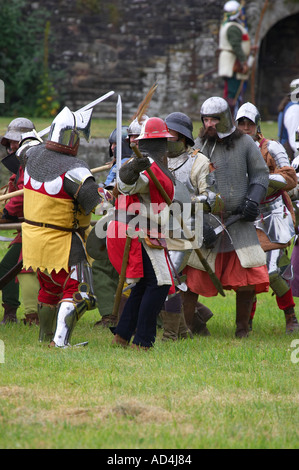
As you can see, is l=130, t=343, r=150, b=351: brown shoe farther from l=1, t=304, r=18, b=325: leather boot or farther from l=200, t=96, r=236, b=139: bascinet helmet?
l=1, t=304, r=18, b=325: leather boot

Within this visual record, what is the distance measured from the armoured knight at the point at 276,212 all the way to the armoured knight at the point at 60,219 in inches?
60.9

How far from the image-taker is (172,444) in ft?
12.7

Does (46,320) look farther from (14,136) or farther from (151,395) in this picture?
(14,136)

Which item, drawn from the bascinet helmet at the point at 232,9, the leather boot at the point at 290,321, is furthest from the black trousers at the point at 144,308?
the bascinet helmet at the point at 232,9

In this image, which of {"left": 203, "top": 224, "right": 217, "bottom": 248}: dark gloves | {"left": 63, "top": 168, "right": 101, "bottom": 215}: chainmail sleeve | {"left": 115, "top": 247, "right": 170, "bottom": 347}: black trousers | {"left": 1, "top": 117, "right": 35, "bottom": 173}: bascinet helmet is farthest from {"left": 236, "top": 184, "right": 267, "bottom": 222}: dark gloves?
{"left": 1, "top": 117, "right": 35, "bottom": 173}: bascinet helmet

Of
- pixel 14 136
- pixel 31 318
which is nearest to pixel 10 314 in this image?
pixel 31 318

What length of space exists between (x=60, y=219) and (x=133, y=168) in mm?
808

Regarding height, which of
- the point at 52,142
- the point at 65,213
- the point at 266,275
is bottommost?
the point at 266,275

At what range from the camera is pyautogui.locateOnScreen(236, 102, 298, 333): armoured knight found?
22.3 feet
